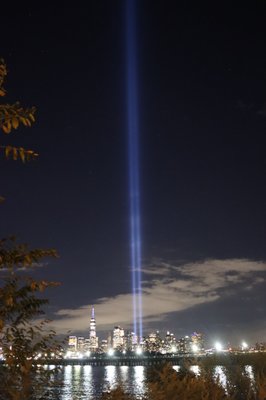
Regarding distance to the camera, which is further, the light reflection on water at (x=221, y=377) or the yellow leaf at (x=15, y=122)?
the light reflection on water at (x=221, y=377)

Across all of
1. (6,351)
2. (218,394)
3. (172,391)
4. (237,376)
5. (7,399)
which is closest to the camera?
(6,351)

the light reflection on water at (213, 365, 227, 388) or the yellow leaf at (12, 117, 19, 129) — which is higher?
the yellow leaf at (12, 117, 19, 129)

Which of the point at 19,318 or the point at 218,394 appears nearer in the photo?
the point at 19,318

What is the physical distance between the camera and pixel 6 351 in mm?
6367

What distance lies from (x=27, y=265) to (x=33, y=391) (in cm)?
282

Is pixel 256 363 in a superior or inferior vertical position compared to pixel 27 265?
inferior

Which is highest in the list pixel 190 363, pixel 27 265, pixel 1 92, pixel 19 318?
pixel 1 92

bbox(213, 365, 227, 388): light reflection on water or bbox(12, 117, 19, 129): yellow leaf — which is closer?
bbox(12, 117, 19, 129): yellow leaf

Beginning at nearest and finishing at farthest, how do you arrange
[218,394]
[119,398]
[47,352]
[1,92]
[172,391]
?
[1,92] < [47,352] < [119,398] < [172,391] < [218,394]

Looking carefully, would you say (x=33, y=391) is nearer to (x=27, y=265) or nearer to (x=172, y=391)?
(x=27, y=265)

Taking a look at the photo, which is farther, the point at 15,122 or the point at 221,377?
the point at 221,377

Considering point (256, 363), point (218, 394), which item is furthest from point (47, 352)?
point (256, 363)

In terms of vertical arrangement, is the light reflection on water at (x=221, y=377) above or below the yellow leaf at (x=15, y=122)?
below

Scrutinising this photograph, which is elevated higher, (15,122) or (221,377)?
(15,122)
